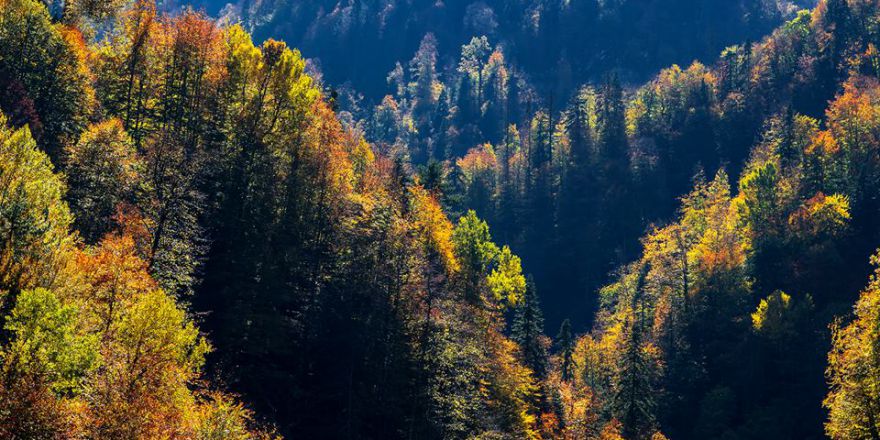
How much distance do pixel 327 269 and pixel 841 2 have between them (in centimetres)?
15076

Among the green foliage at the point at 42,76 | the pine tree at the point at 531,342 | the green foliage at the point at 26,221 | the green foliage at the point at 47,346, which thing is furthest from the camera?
the pine tree at the point at 531,342

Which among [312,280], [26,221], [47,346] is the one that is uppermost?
[312,280]

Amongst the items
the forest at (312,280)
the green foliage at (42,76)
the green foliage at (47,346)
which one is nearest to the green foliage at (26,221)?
the forest at (312,280)

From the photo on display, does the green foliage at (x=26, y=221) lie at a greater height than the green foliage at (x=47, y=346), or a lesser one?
greater

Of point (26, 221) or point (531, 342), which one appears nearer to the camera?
point (26, 221)

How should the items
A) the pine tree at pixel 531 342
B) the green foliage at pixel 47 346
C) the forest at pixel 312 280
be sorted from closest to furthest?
the green foliage at pixel 47 346
the forest at pixel 312 280
the pine tree at pixel 531 342

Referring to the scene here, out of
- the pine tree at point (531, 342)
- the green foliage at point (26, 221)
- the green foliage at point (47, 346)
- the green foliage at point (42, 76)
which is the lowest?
the green foliage at point (47, 346)

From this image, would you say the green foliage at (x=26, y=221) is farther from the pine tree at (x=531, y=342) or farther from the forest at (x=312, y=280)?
the pine tree at (x=531, y=342)

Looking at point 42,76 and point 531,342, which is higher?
point 42,76

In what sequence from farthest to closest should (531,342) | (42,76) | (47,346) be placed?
1. (531,342)
2. (42,76)
3. (47,346)

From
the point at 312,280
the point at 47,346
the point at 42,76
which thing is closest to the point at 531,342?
the point at 312,280

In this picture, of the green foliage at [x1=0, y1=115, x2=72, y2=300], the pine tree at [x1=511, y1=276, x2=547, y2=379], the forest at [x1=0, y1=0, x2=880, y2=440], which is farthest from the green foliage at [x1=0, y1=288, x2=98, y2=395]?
the pine tree at [x1=511, y1=276, x2=547, y2=379]

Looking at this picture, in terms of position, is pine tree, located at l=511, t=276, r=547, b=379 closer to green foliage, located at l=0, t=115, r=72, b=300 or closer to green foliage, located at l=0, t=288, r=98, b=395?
green foliage, located at l=0, t=115, r=72, b=300

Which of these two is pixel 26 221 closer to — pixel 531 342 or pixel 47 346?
pixel 47 346
